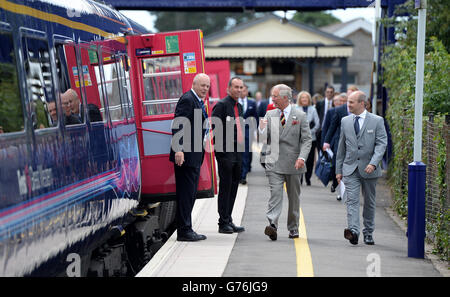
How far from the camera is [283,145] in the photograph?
30.7 feet

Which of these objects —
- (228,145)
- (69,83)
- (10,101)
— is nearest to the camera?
(10,101)

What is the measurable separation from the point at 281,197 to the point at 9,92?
183 inches

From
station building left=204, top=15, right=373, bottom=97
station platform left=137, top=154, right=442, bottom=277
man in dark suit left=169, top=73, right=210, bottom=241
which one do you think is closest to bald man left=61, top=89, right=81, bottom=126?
station platform left=137, top=154, right=442, bottom=277

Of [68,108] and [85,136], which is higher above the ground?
[68,108]

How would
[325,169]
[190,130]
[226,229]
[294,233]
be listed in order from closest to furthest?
[190,130], [294,233], [226,229], [325,169]

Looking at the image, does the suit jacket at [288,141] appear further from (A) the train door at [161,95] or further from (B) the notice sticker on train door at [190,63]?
(B) the notice sticker on train door at [190,63]

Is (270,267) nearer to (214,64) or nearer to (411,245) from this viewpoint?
(411,245)

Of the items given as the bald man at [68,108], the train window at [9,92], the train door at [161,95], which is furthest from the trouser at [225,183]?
the train window at [9,92]

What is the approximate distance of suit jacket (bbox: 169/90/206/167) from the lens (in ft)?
29.2

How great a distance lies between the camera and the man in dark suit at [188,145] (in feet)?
29.1

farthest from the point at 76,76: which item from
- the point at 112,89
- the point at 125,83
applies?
the point at 125,83

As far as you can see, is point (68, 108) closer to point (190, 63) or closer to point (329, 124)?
point (190, 63)

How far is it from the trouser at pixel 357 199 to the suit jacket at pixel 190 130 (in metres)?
1.81

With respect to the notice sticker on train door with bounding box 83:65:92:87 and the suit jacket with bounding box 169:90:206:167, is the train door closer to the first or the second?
the suit jacket with bounding box 169:90:206:167
